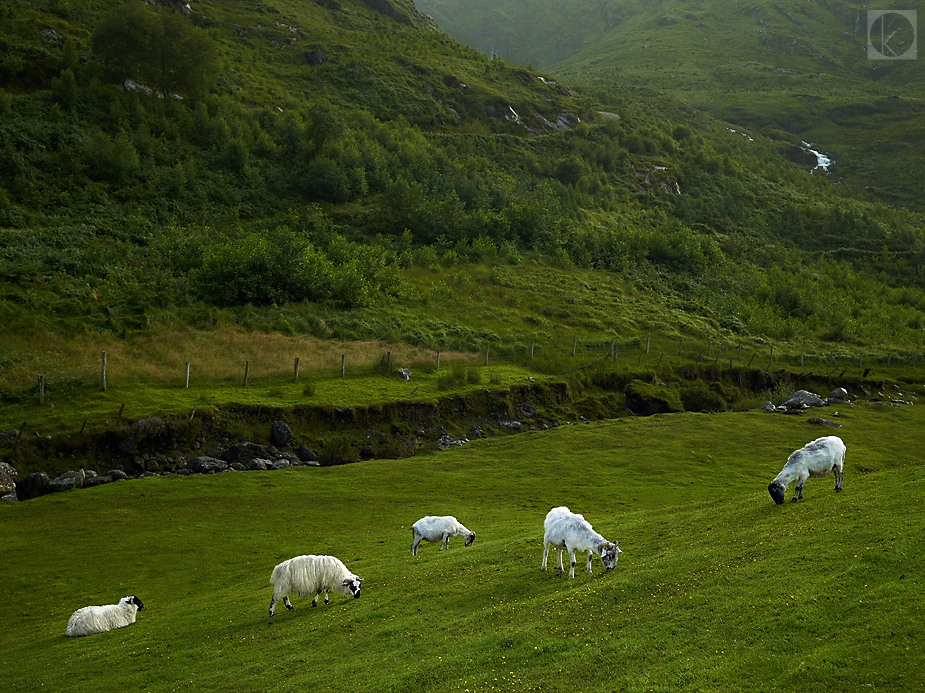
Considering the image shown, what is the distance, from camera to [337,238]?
8356cm

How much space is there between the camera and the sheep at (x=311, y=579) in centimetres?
1972

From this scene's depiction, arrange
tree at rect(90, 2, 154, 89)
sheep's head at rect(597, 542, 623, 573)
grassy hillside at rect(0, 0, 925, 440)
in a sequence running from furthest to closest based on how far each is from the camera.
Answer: tree at rect(90, 2, 154, 89), grassy hillside at rect(0, 0, 925, 440), sheep's head at rect(597, 542, 623, 573)

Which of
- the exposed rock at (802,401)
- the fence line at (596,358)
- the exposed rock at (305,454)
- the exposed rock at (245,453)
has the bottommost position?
the exposed rock at (305,454)

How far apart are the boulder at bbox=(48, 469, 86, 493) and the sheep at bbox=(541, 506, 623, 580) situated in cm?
2676

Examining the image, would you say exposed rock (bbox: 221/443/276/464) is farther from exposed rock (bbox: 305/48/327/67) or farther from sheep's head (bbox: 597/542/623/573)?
exposed rock (bbox: 305/48/327/67)

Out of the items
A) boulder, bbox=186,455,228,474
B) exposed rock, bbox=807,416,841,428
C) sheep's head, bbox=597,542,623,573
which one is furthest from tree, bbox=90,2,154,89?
sheep's head, bbox=597,542,623,573

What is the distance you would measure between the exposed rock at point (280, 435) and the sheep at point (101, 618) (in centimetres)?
2216

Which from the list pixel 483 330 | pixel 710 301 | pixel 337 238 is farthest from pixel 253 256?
pixel 710 301

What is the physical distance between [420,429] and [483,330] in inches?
1066

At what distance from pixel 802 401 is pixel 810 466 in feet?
149

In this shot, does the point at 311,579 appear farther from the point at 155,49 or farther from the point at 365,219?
the point at 155,49

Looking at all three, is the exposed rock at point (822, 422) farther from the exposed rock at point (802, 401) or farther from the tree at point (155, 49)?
the tree at point (155, 49)

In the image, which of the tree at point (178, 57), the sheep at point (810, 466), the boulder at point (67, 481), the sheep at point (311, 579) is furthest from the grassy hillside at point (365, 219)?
the sheep at point (810, 466)

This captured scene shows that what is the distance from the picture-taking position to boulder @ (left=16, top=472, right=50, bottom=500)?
34.3 m
